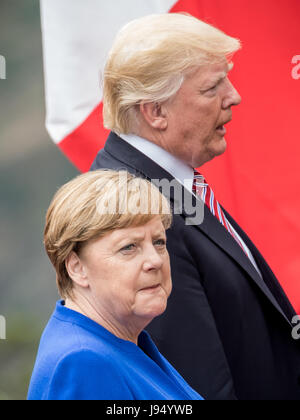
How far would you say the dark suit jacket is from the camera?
1.94 m

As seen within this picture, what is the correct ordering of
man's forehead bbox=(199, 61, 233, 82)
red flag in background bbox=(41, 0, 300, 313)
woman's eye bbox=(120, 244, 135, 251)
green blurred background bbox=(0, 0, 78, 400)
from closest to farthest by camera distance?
woman's eye bbox=(120, 244, 135, 251) < man's forehead bbox=(199, 61, 233, 82) < red flag in background bbox=(41, 0, 300, 313) < green blurred background bbox=(0, 0, 78, 400)

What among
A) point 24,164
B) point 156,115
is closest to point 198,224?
point 156,115

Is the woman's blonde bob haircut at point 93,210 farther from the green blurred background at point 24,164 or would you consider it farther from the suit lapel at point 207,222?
the green blurred background at point 24,164

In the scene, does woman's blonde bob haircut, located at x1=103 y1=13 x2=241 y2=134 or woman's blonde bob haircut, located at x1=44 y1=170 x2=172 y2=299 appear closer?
woman's blonde bob haircut, located at x1=44 y1=170 x2=172 y2=299

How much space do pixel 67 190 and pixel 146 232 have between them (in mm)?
175

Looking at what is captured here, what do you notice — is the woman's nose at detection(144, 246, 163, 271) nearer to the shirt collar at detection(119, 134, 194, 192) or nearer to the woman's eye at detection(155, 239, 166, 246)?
the woman's eye at detection(155, 239, 166, 246)

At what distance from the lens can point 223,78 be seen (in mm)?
2090

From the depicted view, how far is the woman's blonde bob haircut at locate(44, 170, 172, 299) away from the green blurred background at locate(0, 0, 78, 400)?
11.6 feet

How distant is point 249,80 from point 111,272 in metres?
1.50

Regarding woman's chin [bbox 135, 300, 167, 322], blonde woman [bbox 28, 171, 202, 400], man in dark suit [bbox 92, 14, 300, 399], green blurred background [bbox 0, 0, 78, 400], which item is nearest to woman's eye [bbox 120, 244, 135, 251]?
blonde woman [bbox 28, 171, 202, 400]

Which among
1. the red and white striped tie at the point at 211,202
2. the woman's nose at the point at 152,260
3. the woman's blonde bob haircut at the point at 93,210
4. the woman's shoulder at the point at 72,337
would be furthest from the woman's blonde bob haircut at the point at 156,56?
the woman's shoulder at the point at 72,337

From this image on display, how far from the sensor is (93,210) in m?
1.54
